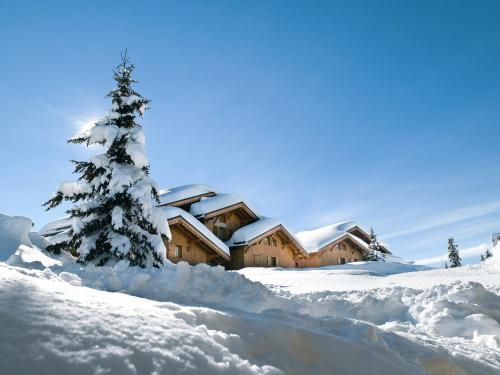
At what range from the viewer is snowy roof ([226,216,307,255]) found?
26.0 m

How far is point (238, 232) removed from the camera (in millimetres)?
27156

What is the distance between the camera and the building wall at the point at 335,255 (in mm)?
33406

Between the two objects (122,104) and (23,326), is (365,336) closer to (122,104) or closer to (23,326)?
(23,326)

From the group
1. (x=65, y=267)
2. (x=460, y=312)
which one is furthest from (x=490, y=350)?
(x=65, y=267)

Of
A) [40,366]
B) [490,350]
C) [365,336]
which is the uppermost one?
[40,366]

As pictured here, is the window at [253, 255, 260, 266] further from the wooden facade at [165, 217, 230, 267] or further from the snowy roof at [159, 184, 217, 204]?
the snowy roof at [159, 184, 217, 204]

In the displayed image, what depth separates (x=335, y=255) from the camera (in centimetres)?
3553

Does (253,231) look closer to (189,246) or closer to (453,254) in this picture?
(189,246)

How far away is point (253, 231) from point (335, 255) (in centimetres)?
1225

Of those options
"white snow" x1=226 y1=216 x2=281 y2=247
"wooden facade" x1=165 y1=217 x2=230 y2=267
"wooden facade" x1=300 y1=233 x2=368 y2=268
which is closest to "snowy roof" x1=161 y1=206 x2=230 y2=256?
"wooden facade" x1=165 y1=217 x2=230 y2=267

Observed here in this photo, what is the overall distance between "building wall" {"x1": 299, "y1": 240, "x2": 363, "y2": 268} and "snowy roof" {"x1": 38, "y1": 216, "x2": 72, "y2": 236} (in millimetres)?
19703

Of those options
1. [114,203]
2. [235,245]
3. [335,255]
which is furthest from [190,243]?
[335,255]

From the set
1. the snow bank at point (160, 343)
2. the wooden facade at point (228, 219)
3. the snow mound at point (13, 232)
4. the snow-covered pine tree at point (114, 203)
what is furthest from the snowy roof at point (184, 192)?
the snow bank at point (160, 343)

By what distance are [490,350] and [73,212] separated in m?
12.1
